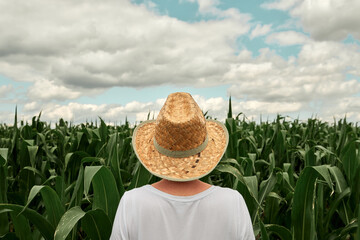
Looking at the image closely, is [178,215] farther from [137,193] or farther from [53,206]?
[53,206]

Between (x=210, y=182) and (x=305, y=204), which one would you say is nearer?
(x=305, y=204)

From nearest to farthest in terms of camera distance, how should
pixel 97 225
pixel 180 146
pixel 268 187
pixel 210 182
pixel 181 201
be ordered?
pixel 181 201
pixel 180 146
pixel 97 225
pixel 268 187
pixel 210 182

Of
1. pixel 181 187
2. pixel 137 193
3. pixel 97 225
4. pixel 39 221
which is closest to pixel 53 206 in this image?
pixel 39 221

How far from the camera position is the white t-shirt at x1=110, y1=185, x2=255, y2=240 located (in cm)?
116

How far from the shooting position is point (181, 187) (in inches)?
47.1

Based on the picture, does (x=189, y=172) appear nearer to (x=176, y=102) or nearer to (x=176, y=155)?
(x=176, y=155)

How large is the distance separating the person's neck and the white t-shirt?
0.08 feet

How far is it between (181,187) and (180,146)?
0.17m

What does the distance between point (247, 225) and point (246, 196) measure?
30.9 inches

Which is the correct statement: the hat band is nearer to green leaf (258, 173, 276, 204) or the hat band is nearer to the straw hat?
the straw hat

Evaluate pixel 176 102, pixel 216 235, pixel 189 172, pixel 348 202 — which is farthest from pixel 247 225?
pixel 348 202

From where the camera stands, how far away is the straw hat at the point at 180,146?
1269 mm

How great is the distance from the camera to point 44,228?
1.76 meters

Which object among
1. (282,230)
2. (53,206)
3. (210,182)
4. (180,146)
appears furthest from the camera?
(210,182)
